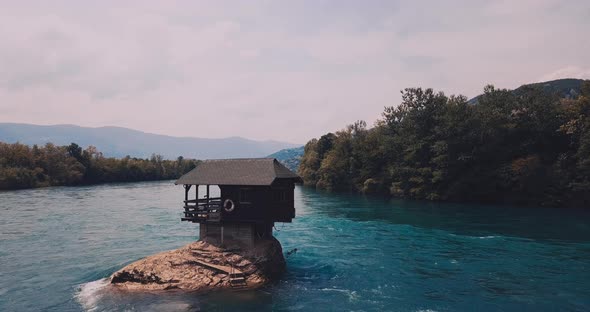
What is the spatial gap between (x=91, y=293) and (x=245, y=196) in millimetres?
11593

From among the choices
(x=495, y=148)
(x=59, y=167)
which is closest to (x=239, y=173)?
(x=495, y=148)

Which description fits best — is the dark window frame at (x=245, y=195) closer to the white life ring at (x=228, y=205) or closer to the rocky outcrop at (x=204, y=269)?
the white life ring at (x=228, y=205)

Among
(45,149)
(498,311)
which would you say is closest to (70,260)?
(498,311)

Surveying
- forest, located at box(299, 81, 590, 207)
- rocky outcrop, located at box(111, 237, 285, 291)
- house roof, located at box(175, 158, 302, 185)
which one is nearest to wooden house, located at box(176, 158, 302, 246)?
house roof, located at box(175, 158, 302, 185)

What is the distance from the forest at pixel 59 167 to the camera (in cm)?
11506

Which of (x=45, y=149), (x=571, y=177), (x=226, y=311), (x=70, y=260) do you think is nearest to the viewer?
(x=226, y=311)

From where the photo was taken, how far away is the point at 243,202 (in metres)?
28.6

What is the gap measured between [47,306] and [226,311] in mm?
11054

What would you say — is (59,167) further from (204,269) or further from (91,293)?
(204,269)

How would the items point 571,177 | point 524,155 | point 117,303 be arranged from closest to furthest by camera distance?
point 117,303
point 571,177
point 524,155

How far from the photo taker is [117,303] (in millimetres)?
23125

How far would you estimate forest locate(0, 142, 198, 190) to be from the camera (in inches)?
4530

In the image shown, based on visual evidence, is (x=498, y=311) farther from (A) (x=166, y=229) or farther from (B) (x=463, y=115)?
(B) (x=463, y=115)

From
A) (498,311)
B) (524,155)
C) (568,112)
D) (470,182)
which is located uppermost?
(568,112)
